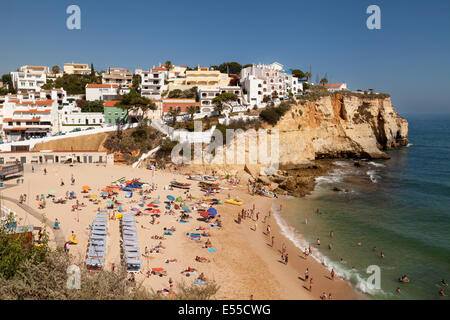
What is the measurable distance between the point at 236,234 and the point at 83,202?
45.7 ft

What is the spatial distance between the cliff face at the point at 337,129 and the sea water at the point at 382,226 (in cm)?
826

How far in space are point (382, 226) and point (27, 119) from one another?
48753 millimetres

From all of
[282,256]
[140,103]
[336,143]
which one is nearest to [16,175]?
[140,103]

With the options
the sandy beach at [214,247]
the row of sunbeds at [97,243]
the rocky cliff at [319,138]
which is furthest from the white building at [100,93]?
the row of sunbeds at [97,243]

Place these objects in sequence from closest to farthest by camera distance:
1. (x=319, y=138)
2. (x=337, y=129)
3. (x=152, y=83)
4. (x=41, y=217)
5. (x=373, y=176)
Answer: (x=41, y=217) < (x=373, y=176) < (x=319, y=138) < (x=337, y=129) < (x=152, y=83)

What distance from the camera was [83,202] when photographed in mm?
26609

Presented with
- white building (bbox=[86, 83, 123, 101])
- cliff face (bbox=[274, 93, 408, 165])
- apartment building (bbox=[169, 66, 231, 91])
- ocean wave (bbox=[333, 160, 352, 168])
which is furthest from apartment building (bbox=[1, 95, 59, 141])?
ocean wave (bbox=[333, 160, 352, 168])

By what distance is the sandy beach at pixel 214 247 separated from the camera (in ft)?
55.6

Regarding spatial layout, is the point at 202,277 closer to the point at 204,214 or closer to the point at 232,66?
the point at 204,214

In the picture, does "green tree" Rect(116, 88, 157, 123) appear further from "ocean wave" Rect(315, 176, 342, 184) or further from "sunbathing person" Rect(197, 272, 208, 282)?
"sunbathing person" Rect(197, 272, 208, 282)

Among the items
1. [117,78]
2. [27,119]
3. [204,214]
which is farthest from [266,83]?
[27,119]

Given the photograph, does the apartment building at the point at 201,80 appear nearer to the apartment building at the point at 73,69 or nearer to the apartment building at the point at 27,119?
the apartment building at the point at 27,119

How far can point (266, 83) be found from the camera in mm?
61312
